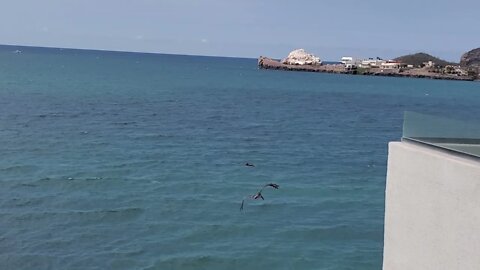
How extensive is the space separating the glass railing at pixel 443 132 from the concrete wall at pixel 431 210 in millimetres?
140

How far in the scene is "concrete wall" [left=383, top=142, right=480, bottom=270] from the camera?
27.1ft

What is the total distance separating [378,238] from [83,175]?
1520 centimetres

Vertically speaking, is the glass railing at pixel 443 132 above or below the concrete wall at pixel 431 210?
above

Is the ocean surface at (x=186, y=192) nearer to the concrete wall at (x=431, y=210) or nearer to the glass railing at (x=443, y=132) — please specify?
the glass railing at (x=443, y=132)

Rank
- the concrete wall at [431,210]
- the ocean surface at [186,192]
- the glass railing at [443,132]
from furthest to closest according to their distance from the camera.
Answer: the ocean surface at [186,192] < the glass railing at [443,132] < the concrete wall at [431,210]

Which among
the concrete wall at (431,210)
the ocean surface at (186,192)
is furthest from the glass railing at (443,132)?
the ocean surface at (186,192)

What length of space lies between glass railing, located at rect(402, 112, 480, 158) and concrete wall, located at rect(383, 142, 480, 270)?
0.14 metres

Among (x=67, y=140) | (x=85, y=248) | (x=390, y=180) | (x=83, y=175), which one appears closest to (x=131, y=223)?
(x=85, y=248)

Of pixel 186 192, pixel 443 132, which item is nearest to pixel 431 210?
pixel 443 132

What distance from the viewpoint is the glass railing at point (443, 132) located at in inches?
359

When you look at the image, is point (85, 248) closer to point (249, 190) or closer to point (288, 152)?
point (249, 190)

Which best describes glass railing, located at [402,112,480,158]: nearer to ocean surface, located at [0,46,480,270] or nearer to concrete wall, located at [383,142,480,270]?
concrete wall, located at [383,142,480,270]

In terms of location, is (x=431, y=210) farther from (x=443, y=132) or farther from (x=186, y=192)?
(x=186, y=192)

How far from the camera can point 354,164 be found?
1394 inches
